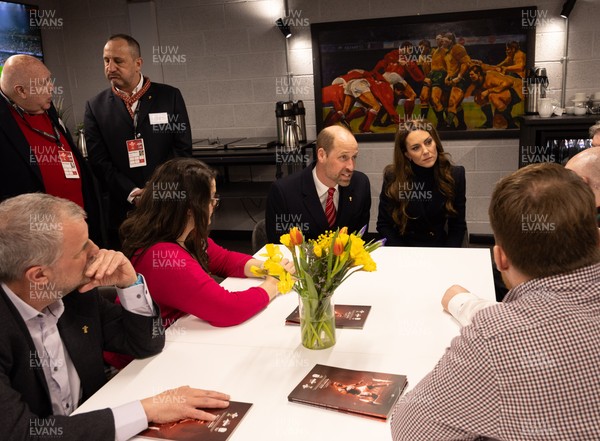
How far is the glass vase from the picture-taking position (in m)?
1.73

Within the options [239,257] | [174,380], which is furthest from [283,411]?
[239,257]

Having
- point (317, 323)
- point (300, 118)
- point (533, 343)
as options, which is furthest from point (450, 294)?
point (300, 118)

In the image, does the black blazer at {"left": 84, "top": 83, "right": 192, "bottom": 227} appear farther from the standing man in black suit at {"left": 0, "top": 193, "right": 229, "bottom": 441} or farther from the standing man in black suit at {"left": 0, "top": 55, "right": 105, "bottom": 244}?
the standing man in black suit at {"left": 0, "top": 193, "right": 229, "bottom": 441}

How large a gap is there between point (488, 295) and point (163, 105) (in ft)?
7.67

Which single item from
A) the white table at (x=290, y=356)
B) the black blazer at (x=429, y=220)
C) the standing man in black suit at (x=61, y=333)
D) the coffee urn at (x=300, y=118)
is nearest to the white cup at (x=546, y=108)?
the black blazer at (x=429, y=220)

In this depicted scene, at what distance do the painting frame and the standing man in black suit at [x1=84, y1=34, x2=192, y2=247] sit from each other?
1825 mm

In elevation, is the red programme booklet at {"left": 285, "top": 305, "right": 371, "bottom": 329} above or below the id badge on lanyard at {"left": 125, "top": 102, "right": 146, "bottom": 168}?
below

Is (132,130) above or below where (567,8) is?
below

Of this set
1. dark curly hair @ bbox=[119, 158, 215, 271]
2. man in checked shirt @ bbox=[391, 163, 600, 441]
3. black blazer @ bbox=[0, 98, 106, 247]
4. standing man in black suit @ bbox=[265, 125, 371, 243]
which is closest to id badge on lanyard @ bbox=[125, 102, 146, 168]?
black blazer @ bbox=[0, 98, 106, 247]

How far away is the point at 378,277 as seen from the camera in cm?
238

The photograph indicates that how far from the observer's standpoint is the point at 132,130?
137 inches

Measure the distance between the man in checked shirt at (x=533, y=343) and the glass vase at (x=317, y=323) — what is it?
60 cm

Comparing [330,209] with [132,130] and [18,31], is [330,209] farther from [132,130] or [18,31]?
[18,31]

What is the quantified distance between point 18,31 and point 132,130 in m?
2.39
